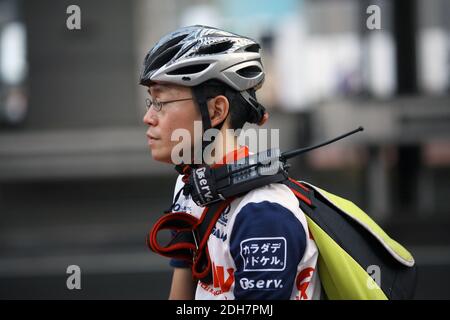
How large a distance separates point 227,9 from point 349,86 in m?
4.54

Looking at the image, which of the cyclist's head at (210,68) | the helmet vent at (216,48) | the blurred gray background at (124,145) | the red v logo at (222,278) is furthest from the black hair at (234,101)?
the blurred gray background at (124,145)

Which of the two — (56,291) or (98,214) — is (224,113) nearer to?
(56,291)

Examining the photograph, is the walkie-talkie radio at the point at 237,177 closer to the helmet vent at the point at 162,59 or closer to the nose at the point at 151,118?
the nose at the point at 151,118

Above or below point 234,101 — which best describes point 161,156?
below

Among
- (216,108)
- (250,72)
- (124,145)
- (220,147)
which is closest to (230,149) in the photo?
(220,147)

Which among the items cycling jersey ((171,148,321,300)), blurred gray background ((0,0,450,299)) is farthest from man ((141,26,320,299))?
blurred gray background ((0,0,450,299))

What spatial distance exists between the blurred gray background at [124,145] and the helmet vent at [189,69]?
5980 millimetres

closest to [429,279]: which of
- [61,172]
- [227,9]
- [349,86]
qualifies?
[61,172]

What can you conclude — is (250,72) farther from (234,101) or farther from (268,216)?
(268,216)

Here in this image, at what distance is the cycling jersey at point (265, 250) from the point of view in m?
2.18

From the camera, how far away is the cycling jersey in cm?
218

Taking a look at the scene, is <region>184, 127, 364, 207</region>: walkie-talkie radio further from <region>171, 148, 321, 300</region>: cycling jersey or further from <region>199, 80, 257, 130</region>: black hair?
<region>199, 80, 257, 130</region>: black hair

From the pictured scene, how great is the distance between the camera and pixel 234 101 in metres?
2.52

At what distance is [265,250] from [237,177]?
0.87 feet
